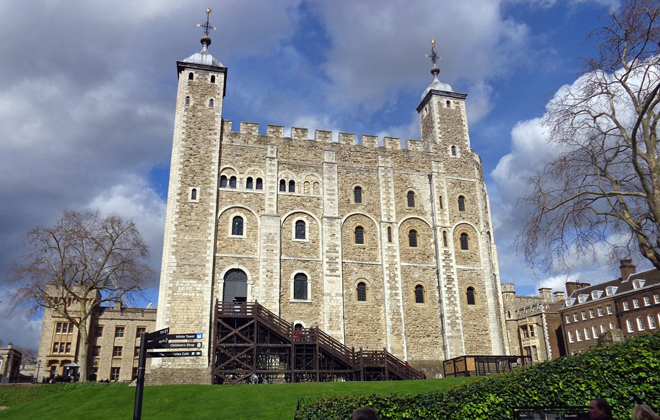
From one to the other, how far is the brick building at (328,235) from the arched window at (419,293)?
0.27 feet

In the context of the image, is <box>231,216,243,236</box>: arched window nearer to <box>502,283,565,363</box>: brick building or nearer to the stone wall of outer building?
the stone wall of outer building

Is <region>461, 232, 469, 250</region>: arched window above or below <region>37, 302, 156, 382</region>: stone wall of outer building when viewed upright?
above

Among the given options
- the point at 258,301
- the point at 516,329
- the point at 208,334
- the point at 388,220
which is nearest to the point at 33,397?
the point at 208,334

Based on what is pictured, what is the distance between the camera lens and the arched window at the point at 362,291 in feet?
99.0

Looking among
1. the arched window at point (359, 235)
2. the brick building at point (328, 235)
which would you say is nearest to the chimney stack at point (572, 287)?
Result: the brick building at point (328, 235)

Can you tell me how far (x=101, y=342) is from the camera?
44.2m

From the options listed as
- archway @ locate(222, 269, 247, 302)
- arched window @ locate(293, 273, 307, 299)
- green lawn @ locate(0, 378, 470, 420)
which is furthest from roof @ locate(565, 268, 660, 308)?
archway @ locate(222, 269, 247, 302)

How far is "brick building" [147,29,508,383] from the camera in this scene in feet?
92.1

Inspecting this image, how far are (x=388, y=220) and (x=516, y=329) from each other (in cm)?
2709

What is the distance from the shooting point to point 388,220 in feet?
105

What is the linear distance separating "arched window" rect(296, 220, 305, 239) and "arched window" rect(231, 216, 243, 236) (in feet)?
10.8

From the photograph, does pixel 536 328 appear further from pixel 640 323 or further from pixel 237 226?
pixel 237 226

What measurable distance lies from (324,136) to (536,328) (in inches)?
1159

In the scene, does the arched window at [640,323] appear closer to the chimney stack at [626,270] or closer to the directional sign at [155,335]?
the chimney stack at [626,270]
